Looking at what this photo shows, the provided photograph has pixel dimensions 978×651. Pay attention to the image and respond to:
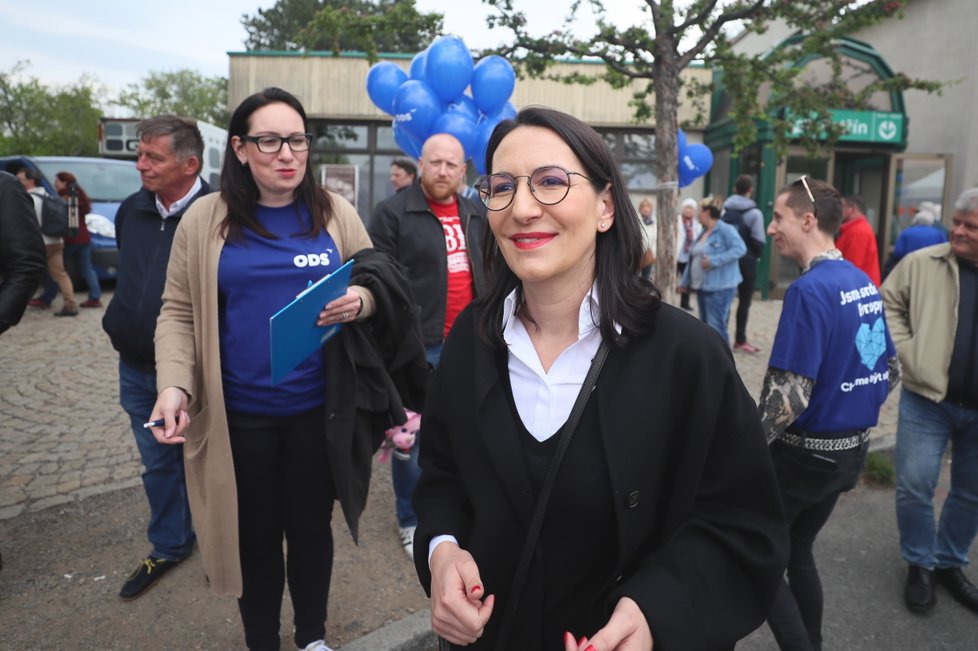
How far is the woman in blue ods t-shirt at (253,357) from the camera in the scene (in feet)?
8.07

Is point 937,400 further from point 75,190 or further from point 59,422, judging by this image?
point 75,190

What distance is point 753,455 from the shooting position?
4.98 ft

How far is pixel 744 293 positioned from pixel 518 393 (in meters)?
8.10

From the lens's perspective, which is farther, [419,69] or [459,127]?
[419,69]

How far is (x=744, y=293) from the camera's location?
29.7 ft

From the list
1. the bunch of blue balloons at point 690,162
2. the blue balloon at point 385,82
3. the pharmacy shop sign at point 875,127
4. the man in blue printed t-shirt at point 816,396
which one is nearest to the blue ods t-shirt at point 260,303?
the man in blue printed t-shirt at point 816,396

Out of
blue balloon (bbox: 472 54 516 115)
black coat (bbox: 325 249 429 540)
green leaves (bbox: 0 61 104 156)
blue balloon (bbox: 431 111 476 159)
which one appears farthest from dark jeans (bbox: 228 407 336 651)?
green leaves (bbox: 0 61 104 156)

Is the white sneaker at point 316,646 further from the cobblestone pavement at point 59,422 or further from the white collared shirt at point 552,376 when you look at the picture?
the cobblestone pavement at point 59,422

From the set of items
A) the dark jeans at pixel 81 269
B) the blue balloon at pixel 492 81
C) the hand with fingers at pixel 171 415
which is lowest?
the dark jeans at pixel 81 269

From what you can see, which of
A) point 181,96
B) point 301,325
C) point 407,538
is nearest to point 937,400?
point 407,538

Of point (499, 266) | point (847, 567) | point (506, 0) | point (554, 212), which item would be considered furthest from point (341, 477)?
point (506, 0)

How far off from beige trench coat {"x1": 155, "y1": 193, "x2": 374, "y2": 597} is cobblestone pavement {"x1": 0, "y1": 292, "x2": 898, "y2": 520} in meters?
2.47

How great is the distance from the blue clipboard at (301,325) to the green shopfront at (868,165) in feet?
38.7

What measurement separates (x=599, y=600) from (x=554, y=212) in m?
0.86
